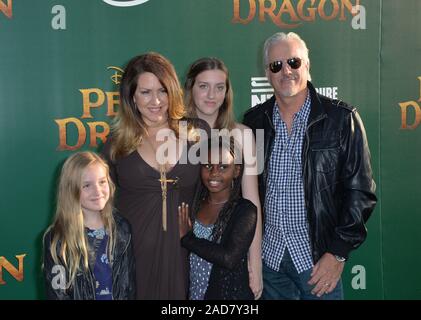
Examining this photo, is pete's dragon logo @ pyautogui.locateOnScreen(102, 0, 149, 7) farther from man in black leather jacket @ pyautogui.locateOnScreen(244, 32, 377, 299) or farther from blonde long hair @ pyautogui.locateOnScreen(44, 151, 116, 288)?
blonde long hair @ pyautogui.locateOnScreen(44, 151, 116, 288)

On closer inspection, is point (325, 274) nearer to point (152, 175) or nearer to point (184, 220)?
point (184, 220)

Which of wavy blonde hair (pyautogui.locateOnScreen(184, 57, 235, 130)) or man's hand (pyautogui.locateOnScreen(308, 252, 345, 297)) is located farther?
wavy blonde hair (pyautogui.locateOnScreen(184, 57, 235, 130))

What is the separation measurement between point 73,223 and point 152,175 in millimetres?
392

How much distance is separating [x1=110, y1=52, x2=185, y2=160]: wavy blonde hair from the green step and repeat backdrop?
0.91 m

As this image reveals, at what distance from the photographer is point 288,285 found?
2.69 m

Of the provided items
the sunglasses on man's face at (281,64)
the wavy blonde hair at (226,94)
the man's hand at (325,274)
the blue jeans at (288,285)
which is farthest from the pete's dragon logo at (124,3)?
the man's hand at (325,274)

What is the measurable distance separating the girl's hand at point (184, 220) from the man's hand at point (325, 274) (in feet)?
2.07

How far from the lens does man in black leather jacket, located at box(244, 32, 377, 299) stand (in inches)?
99.3

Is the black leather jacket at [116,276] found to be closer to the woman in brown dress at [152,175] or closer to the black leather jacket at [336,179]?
the woman in brown dress at [152,175]

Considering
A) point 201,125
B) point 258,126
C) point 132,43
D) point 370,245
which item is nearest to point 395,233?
point 370,245

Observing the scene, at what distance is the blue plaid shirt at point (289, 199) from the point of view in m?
2.57

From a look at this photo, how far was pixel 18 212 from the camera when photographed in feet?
10.7

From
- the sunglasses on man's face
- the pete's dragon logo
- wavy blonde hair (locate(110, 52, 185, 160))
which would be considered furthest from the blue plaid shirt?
the pete's dragon logo

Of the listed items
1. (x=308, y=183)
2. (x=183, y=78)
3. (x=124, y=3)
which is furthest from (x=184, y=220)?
(x=124, y=3)
